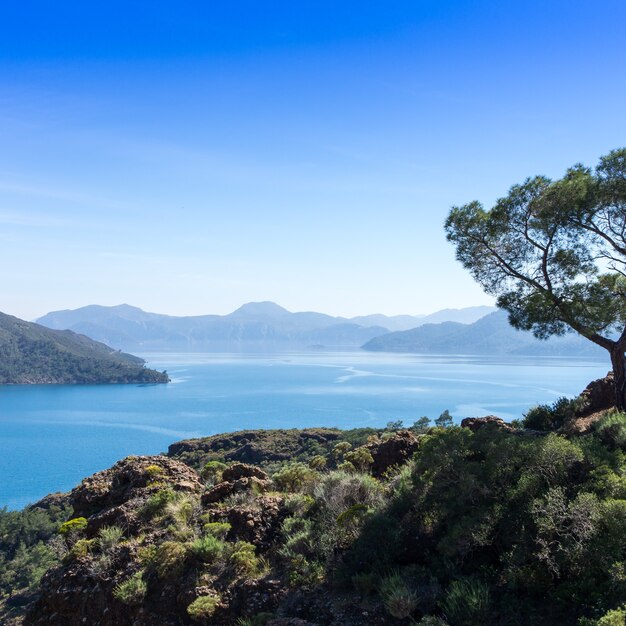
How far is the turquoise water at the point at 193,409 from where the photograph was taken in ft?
246

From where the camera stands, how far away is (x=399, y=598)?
6.18 meters

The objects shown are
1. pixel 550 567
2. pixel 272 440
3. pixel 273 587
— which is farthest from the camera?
pixel 272 440

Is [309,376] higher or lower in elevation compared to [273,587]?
lower

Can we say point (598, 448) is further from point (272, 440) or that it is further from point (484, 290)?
point (272, 440)

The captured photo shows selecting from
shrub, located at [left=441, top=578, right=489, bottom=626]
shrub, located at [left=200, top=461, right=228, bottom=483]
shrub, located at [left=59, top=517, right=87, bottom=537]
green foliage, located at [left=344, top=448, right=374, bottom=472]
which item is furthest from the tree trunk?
shrub, located at [left=59, top=517, right=87, bottom=537]

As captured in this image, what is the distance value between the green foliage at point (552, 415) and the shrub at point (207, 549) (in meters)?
9.09

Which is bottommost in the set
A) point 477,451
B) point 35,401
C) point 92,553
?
point 35,401

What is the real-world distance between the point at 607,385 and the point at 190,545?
1139cm

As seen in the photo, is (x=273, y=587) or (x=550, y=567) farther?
(x=273, y=587)

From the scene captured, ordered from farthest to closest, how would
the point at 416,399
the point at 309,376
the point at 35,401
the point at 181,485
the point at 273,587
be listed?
the point at 309,376 < the point at 35,401 < the point at 416,399 < the point at 181,485 < the point at 273,587

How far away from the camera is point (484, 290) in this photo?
1398cm

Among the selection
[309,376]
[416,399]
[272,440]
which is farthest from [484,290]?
[309,376]

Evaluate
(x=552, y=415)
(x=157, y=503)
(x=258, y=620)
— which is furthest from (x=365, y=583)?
(x=552, y=415)

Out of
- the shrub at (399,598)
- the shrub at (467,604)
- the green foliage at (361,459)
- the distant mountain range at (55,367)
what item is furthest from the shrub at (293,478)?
the distant mountain range at (55,367)
